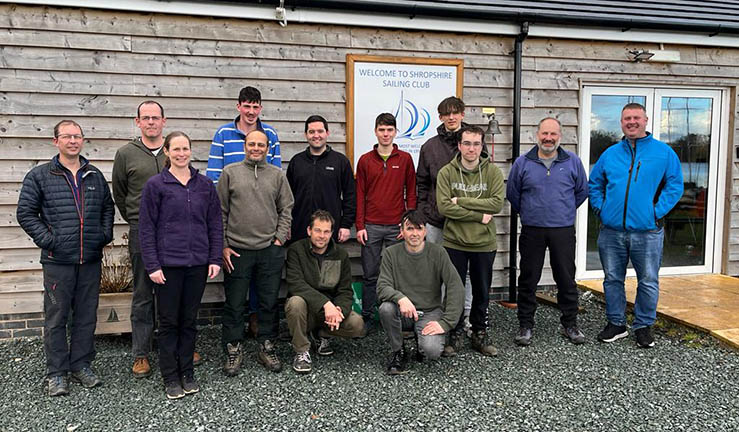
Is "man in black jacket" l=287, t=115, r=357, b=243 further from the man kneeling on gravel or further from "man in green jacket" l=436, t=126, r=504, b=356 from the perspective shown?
"man in green jacket" l=436, t=126, r=504, b=356

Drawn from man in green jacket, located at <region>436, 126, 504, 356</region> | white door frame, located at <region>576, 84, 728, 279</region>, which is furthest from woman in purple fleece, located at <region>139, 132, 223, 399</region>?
white door frame, located at <region>576, 84, 728, 279</region>

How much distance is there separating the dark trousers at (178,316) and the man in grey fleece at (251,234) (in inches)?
13.5

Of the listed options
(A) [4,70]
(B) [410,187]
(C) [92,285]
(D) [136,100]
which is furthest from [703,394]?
(A) [4,70]

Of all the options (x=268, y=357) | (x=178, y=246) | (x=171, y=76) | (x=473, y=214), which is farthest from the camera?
(x=171, y=76)

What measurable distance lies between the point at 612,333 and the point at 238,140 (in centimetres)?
338

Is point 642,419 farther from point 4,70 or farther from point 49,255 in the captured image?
point 4,70

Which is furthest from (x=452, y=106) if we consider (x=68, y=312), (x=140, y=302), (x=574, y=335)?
(x=68, y=312)

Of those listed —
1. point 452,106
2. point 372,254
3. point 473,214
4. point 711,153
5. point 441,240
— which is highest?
point 452,106

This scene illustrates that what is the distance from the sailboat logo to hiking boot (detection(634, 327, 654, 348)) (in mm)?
2578

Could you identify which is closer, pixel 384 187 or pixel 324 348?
pixel 324 348

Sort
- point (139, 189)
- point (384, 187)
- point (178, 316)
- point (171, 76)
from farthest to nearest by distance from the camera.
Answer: point (171, 76), point (384, 187), point (139, 189), point (178, 316)

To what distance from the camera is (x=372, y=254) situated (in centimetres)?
453

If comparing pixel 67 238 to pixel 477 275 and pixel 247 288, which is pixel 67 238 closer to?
pixel 247 288

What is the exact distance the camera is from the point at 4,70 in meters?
4.43
